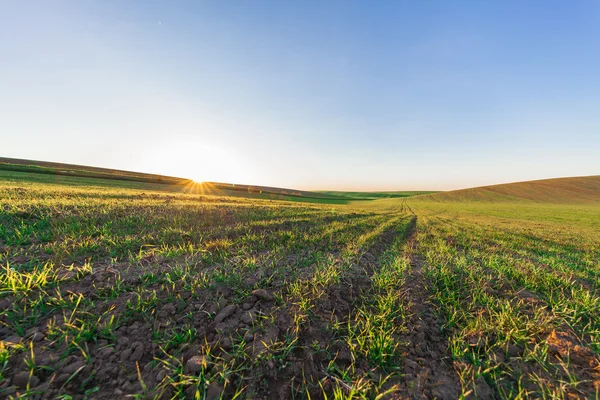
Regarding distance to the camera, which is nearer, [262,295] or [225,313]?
[225,313]

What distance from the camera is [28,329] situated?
2.50m

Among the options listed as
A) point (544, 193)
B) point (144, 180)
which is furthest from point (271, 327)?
point (544, 193)

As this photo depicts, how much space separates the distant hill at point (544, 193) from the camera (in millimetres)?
60750

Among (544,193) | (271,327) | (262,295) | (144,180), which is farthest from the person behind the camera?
(544,193)

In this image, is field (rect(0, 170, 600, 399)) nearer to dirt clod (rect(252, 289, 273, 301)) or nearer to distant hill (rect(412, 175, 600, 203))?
dirt clod (rect(252, 289, 273, 301))

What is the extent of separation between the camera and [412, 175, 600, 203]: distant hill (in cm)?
6075

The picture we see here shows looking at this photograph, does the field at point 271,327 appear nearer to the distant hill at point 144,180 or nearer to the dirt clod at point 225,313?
the dirt clod at point 225,313

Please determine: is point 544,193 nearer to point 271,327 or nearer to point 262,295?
point 262,295

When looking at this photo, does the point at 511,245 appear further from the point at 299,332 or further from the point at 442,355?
the point at 299,332

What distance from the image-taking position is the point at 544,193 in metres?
66.1

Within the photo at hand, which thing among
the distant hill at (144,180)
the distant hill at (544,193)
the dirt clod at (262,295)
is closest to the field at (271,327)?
the dirt clod at (262,295)

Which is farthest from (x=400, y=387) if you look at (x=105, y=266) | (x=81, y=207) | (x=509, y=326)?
(x=81, y=207)

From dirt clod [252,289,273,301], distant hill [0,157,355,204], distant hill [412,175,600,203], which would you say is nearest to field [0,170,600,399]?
dirt clod [252,289,273,301]

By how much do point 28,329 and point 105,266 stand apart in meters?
1.79
